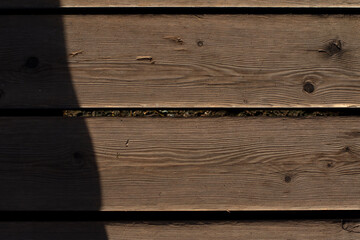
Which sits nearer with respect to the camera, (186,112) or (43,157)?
(43,157)

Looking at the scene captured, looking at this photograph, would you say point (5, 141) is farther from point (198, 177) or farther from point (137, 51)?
point (198, 177)

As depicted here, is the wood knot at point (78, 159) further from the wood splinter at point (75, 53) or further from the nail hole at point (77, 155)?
the wood splinter at point (75, 53)

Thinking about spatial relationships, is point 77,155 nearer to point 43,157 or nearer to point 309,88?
point 43,157

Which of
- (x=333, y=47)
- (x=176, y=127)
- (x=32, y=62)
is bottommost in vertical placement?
(x=176, y=127)

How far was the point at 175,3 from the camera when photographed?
154 centimetres

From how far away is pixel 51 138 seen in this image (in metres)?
1.47

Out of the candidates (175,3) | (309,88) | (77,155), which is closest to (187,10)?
(175,3)

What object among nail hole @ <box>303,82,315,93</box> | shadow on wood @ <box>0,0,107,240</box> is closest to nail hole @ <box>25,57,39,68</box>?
shadow on wood @ <box>0,0,107,240</box>

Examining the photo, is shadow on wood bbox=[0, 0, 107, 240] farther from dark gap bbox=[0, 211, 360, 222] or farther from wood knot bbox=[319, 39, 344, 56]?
wood knot bbox=[319, 39, 344, 56]

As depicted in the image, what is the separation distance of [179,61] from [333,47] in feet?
1.88

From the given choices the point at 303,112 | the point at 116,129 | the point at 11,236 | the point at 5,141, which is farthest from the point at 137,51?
the point at 11,236

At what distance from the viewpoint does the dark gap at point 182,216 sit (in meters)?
1.49

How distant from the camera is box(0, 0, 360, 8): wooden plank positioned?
153 centimetres

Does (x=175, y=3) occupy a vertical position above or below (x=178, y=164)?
above
